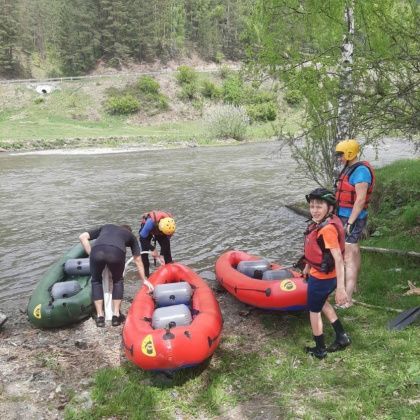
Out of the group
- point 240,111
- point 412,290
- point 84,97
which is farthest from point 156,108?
point 412,290

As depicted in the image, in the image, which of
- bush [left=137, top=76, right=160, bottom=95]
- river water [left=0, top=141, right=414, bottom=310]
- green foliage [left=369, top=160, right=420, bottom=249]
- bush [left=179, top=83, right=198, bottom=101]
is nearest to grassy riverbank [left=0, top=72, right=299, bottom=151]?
bush [left=179, top=83, right=198, bottom=101]

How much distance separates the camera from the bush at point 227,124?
34688mm

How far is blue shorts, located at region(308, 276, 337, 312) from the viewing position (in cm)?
417

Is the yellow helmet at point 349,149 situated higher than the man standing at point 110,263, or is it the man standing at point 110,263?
the yellow helmet at point 349,149

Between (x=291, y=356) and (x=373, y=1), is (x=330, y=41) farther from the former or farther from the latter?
(x=291, y=356)

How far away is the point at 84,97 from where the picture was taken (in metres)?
45.0

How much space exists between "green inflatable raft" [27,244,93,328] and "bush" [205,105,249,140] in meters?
28.7

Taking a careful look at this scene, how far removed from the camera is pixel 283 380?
4016 mm

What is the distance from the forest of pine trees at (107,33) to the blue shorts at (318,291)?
52593 mm

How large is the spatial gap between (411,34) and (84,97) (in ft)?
144

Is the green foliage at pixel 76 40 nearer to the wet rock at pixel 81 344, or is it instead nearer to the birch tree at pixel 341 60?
the birch tree at pixel 341 60

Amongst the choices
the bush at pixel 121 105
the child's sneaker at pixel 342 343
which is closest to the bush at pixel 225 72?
the bush at pixel 121 105

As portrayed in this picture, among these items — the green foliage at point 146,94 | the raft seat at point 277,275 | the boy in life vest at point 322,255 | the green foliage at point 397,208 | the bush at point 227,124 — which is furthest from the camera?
the green foliage at point 146,94

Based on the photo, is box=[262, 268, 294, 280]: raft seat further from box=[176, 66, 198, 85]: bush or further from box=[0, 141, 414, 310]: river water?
box=[176, 66, 198, 85]: bush
